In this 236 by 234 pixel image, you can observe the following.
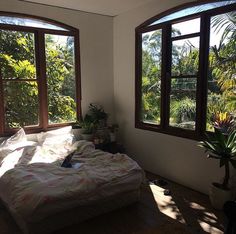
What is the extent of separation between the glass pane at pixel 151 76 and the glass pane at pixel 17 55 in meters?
1.83

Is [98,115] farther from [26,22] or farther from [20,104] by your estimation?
[26,22]

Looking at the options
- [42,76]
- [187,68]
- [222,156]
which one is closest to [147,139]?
[187,68]

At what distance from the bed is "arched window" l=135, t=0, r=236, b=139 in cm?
115

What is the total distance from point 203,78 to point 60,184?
7.34 feet

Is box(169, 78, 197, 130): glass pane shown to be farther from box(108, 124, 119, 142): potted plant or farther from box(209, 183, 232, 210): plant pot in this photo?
box(108, 124, 119, 142): potted plant

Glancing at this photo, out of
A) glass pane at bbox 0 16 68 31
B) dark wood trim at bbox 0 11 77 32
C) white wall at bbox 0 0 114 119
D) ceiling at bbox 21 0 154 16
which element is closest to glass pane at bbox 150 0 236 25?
ceiling at bbox 21 0 154 16

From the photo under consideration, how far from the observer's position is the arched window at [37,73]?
12.9ft

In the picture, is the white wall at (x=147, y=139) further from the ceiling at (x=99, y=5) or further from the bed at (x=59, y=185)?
the bed at (x=59, y=185)

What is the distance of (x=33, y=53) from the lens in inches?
163

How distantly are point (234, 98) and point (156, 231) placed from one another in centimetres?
181

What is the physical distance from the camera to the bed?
2.43 metres

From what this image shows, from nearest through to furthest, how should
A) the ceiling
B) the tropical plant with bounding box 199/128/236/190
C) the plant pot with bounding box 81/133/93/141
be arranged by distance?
the tropical plant with bounding box 199/128/236/190 → the ceiling → the plant pot with bounding box 81/133/93/141

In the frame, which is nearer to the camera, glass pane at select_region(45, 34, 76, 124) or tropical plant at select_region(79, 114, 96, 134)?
glass pane at select_region(45, 34, 76, 124)

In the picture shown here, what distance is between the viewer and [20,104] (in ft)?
13.5
